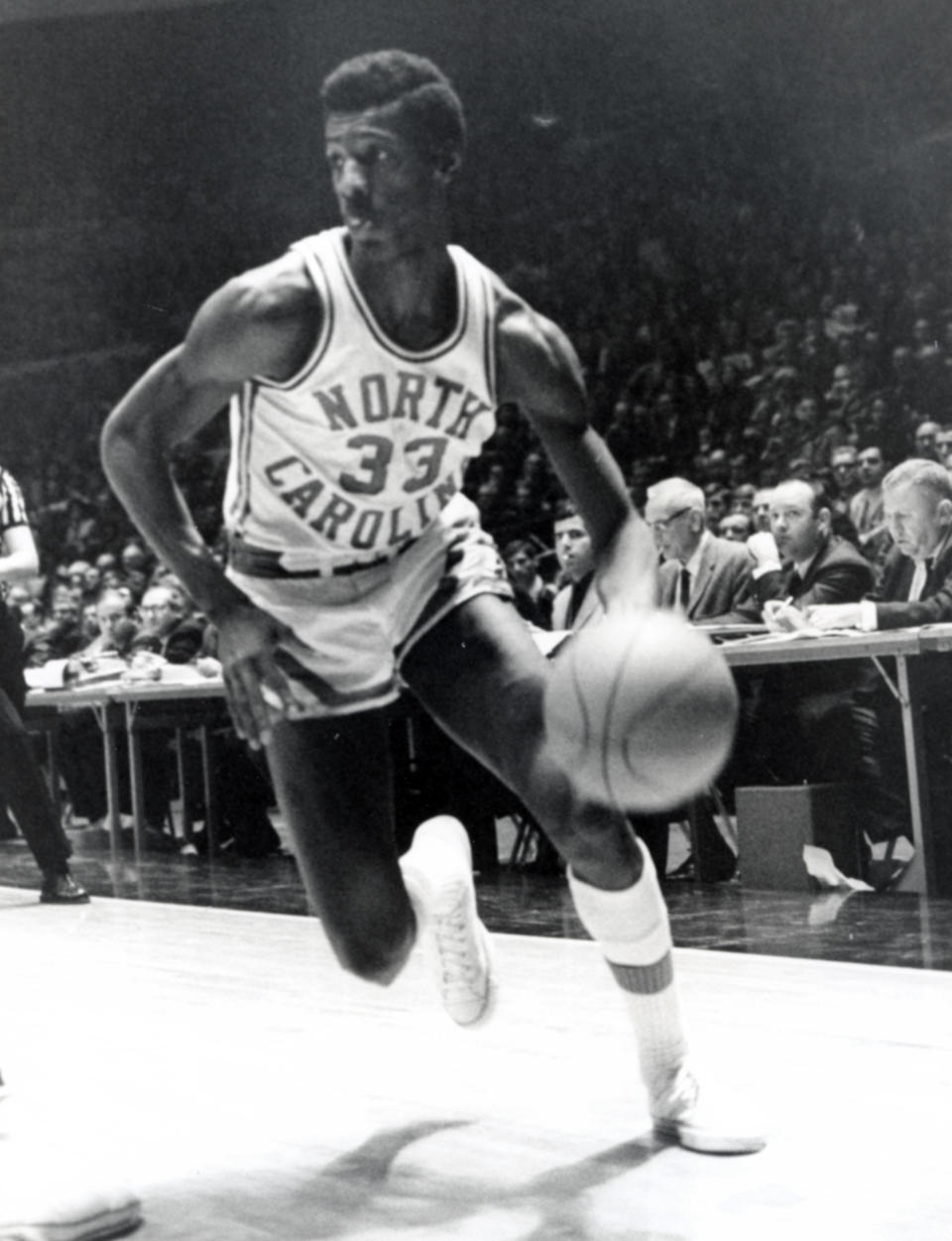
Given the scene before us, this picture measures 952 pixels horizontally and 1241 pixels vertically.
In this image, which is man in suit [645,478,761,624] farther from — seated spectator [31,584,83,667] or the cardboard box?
seated spectator [31,584,83,667]

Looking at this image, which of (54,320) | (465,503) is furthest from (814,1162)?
(54,320)

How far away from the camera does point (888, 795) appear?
16.8 ft

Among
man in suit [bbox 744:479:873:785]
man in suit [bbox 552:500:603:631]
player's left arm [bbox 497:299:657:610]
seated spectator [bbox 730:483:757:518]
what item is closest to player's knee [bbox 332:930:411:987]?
player's left arm [bbox 497:299:657:610]

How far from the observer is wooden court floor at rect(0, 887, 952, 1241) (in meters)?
2.02

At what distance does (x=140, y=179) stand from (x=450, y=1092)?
8.19 m

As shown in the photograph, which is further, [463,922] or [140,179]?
[140,179]

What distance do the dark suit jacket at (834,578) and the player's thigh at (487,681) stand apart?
114 inches

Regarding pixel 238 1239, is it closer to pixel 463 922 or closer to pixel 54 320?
pixel 463 922

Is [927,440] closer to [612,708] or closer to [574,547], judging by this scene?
[574,547]

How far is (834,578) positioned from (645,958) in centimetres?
306

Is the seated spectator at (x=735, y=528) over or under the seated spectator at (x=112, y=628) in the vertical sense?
over

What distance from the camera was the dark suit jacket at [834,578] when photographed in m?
5.20

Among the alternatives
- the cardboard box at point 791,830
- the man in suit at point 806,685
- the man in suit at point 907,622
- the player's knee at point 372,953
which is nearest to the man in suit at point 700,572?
→ the man in suit at point 806,685

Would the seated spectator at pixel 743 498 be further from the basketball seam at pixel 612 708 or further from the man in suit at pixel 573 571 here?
the basketball seam at pixel 612 708
